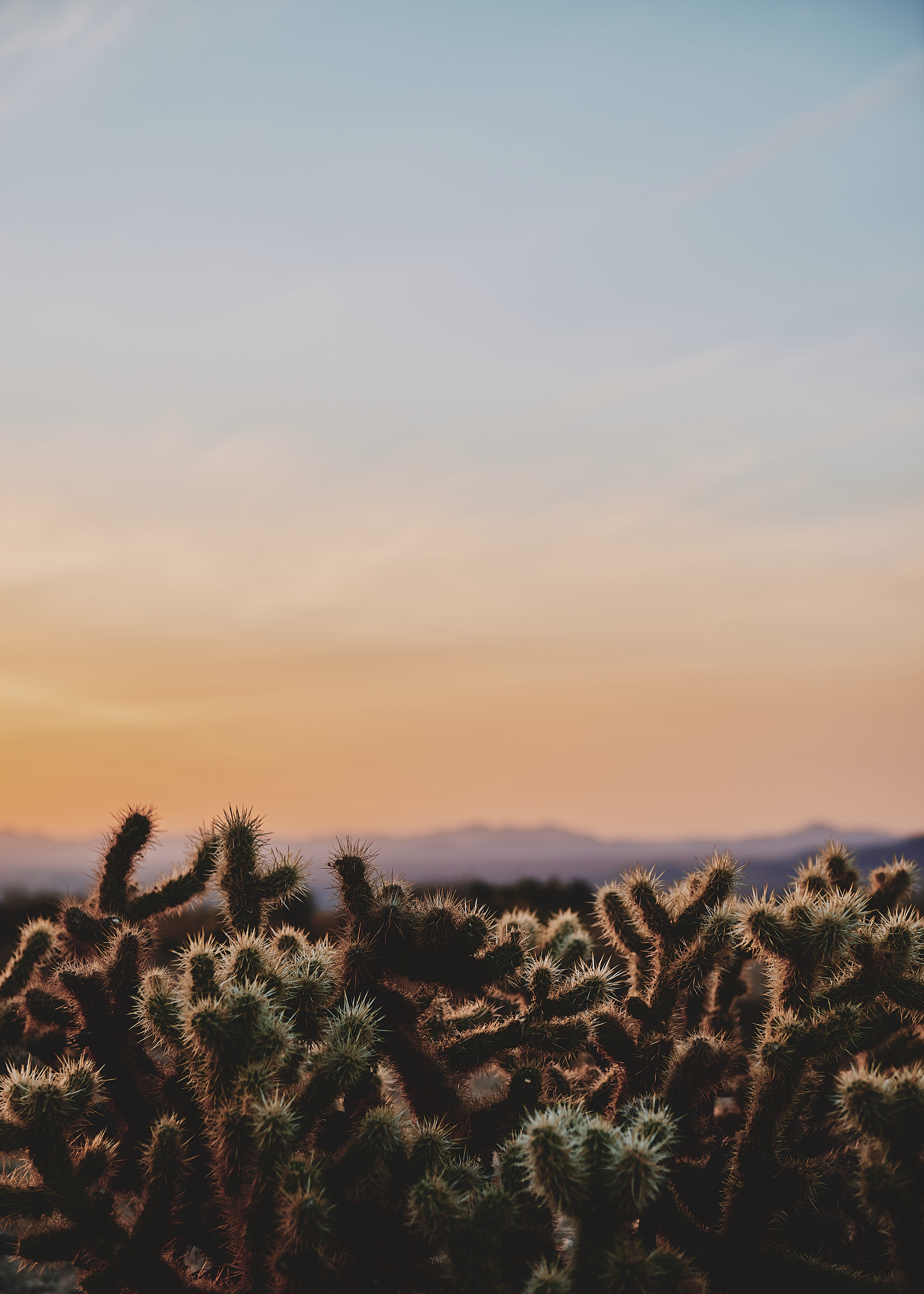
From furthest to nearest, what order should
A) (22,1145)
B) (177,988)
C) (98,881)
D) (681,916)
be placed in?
(98,881), (681,916), (177,988), (22,1145)

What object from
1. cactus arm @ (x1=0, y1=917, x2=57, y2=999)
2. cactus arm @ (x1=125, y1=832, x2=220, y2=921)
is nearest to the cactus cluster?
cactus arm @ (x1=125, y1=832, x2=220, y2=921)

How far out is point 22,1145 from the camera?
2.92 m

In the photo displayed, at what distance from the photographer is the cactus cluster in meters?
2.42

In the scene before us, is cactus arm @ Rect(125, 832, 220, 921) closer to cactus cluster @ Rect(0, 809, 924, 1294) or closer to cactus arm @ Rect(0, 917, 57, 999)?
cactus cluster @ Rect(0, 809, 924, 1294)

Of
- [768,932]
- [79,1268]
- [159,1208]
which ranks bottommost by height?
[79,1268]

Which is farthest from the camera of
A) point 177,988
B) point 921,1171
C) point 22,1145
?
point 177,988

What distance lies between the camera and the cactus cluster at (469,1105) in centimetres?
242

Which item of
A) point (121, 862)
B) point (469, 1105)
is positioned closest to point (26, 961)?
point (121, 862)

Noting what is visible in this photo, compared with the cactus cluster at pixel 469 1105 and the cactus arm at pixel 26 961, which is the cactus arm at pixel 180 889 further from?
the cactus arm at pixel 26 961

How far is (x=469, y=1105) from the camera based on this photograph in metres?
3.02

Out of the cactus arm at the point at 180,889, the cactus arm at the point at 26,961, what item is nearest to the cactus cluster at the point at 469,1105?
the cactus arm at the point at 180,889

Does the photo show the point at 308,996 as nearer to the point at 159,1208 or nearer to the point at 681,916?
the point at 159,1208

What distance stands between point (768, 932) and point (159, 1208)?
201cm

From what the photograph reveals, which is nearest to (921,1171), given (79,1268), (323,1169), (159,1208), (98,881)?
(323,1169)
